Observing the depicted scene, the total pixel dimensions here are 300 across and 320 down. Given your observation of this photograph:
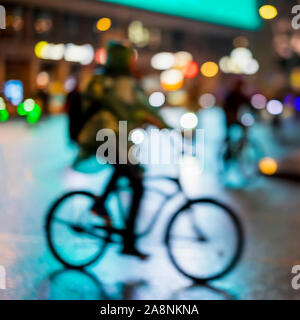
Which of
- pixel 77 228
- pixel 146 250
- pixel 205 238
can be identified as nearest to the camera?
pixel 205 238

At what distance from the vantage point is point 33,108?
20.3m

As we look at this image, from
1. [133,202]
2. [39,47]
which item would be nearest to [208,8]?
[133,202]

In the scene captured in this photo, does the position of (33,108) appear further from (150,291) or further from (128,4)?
(150,291)

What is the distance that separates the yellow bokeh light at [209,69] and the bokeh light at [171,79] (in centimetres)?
456

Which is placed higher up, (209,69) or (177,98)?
(209,69)

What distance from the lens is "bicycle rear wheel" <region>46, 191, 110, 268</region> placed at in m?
5.07

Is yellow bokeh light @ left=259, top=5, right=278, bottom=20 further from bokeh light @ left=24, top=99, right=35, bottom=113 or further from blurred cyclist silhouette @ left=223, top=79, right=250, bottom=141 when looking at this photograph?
bokeh light @ left=24, top=99, right=35, bottom=113

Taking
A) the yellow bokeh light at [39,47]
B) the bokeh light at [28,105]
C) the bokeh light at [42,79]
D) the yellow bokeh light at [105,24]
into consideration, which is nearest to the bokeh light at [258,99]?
the bokeh light at [28,105]

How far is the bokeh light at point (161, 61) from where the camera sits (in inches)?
2049

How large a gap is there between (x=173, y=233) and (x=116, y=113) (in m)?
1.12

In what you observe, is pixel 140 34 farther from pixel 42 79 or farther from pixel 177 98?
pixel 42 79

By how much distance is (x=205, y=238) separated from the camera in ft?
15.8

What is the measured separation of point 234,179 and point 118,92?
6.03 m

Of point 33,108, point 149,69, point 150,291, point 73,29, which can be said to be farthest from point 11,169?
point 149,69
